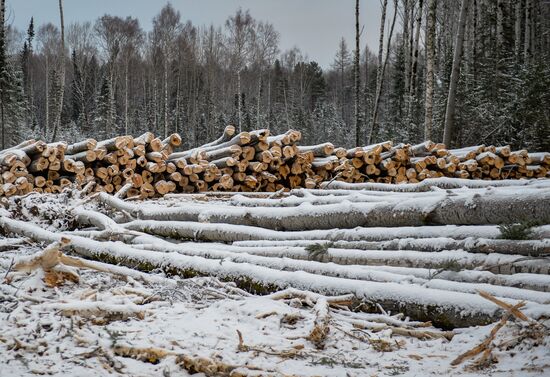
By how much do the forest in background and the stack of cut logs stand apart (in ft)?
7.47

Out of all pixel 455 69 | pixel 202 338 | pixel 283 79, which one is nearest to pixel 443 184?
pixel 202 338

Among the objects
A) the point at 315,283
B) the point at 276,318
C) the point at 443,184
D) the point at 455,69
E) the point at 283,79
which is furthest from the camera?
the point at 283,79

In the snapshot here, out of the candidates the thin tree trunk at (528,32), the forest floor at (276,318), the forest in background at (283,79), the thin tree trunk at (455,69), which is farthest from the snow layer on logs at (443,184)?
the thin tree trunk at (528,32)

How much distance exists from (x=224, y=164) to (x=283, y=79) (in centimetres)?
3286

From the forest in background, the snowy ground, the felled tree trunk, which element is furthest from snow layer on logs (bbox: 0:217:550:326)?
the forest in background

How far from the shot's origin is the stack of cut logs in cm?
905

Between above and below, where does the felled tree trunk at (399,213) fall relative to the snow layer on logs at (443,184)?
below

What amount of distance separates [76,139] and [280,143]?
31.7m

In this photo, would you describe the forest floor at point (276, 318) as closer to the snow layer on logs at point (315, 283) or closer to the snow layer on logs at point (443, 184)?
the snow layer on logs at point (315, 283)

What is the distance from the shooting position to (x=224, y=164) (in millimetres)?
9930

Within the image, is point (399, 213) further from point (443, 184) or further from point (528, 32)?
point (528, 32)

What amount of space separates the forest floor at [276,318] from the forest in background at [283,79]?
9812 mm

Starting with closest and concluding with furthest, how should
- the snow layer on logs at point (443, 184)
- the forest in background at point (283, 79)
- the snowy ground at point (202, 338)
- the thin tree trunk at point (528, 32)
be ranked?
the snowy ground at point (202, 338) < the snow layer on logs at point (443, 184) < the forest in background at point (283, 79) < the thin tree trunk at point (528, 32)

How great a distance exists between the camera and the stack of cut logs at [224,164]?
9.05m
